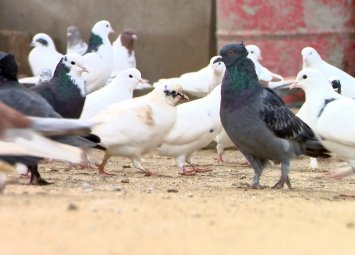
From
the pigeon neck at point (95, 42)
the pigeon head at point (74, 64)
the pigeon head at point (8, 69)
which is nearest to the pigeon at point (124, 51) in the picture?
the pigeon neck at point (95, 42)

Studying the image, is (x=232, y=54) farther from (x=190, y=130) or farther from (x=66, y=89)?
(x=66, y=89)

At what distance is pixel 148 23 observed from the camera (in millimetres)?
15031

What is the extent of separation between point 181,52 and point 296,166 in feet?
15.4

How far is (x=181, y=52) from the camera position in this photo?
14.8 m

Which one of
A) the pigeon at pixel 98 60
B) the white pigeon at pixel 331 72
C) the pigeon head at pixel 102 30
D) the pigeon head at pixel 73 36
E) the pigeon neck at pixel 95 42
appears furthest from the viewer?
the pigeon head at pixel 73 36

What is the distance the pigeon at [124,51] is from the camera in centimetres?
1392

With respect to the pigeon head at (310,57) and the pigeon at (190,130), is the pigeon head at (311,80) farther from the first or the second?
the pigeon head at (310,57)

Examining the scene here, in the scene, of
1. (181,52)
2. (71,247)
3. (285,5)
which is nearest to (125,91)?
(285,5)

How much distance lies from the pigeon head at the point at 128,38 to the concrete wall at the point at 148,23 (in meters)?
0.95

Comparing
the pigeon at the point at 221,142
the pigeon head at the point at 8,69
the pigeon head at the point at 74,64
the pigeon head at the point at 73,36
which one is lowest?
the pigeon at the point at 221,142

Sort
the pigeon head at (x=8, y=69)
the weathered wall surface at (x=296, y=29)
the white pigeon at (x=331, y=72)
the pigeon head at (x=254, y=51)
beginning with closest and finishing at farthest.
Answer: the pigeon head at (x=8, y=69), the white pigeon at (x=331, y=72), the pigeon head at (x=254, y=51), the weathered wall surface at (x=296, y=29)

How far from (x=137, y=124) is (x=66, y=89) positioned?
90cm

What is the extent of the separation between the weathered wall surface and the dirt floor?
539 cm

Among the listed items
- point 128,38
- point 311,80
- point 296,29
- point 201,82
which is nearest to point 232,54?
point 311,80
